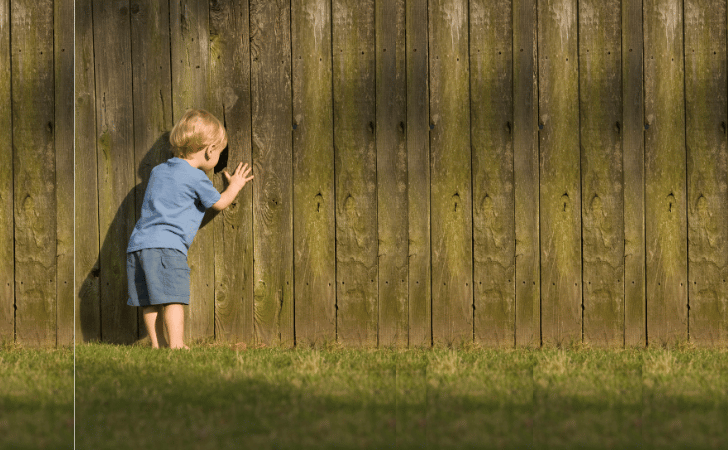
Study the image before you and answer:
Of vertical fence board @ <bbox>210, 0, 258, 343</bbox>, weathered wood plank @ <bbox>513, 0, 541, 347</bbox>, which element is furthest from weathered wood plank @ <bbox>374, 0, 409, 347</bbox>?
vertical fence board @ <bbox>210, 0, 258, 343</bbox>

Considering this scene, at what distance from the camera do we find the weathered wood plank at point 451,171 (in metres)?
3.51

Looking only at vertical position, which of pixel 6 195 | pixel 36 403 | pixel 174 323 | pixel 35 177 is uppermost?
pixel 35 177

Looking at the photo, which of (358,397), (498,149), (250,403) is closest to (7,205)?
(250,403)

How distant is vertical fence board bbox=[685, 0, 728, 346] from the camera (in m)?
3.41

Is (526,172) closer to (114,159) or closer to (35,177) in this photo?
(114,159)

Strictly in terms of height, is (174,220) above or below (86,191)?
below

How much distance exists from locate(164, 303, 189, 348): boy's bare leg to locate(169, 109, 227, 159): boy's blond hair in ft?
2.94

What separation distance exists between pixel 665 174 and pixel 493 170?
3.23ft

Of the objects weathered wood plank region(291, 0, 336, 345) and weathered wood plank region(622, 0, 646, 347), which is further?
weathered wood plank region(291, 0, 336, 345)

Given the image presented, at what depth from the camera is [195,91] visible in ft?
11.9

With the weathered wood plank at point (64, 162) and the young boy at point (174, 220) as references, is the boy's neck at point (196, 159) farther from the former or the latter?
the weathered wood plank at point (64, 162)

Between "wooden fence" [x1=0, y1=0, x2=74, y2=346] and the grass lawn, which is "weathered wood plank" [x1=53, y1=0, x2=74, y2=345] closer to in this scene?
"wooden fence" [x1=0, y1=0, x2=74, y2=346]

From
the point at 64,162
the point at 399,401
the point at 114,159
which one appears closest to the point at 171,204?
the point at 114,159

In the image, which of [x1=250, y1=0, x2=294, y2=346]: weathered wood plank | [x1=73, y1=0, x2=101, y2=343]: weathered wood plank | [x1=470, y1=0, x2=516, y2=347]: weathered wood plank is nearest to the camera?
[x1=470, y1=0, x2=516, y2=347]: weathered wood plank
